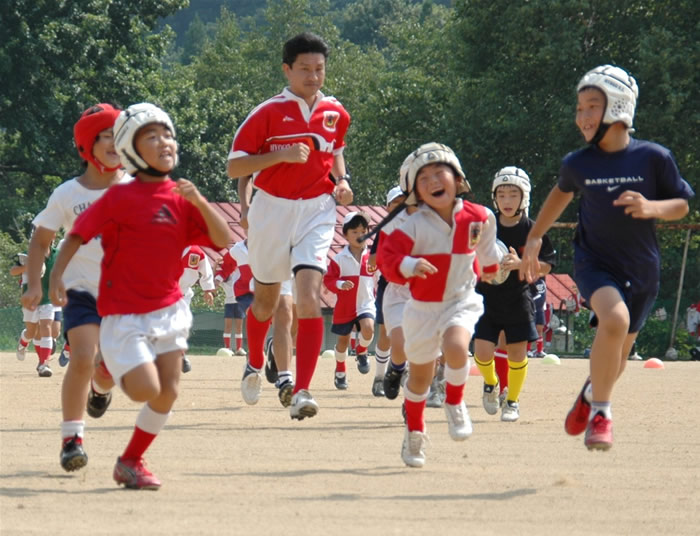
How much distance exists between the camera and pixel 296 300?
30.6 feet

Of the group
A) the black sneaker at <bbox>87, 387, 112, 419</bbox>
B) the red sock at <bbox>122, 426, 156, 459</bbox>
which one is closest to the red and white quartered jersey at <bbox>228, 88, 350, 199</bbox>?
A: the black sneaker at <bbox>87, 387, 112, 419</bbox>

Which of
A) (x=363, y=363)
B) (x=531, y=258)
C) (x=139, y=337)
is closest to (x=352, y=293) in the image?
(x=363, y=363)

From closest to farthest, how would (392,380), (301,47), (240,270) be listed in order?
(301,47) < (392,380) < (240,270)

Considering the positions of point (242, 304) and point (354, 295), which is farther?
point (242, 304)

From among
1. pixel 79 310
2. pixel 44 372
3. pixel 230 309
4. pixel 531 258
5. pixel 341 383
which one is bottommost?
pixel 230 309

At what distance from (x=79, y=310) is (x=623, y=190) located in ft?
10.00

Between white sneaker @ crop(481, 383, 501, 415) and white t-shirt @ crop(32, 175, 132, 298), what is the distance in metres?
4.53

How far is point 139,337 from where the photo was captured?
255 inches

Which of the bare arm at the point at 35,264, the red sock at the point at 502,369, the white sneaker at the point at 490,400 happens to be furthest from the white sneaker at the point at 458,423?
the red sock at the point at 502,369

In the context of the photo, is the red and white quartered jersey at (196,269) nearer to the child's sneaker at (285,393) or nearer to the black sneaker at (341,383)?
the black sneaker at (341,383)

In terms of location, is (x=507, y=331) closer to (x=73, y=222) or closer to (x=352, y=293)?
(x=73, y=222)

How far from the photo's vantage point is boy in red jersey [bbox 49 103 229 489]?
6492mm

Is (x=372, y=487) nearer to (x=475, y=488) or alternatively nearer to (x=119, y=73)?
(x=475, y=488)

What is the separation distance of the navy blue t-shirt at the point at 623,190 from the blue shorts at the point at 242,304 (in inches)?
561
